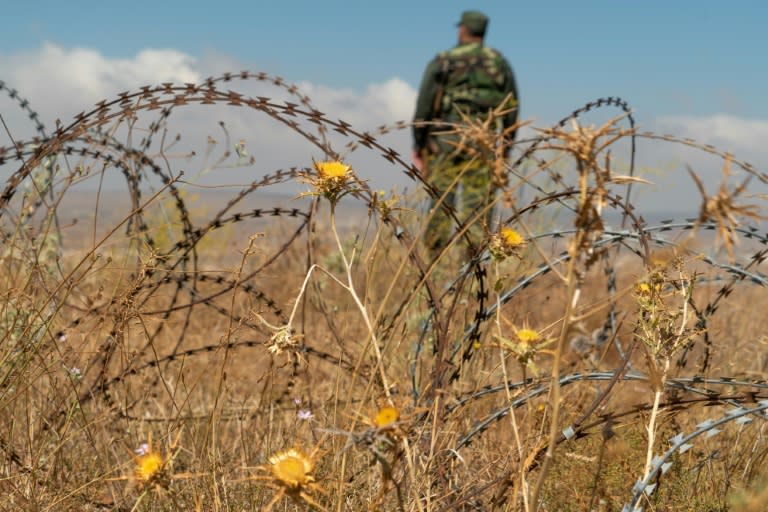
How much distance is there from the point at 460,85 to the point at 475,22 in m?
0.56

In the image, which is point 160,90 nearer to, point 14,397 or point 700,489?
point 14,397

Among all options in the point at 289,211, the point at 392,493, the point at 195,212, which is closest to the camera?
the point at 392,493

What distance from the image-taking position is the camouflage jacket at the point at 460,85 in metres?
5.79

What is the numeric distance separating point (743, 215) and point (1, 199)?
5.18 feet

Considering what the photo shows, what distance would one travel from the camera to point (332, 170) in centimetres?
132

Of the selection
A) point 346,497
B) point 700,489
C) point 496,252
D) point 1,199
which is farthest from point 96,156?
point 700,489

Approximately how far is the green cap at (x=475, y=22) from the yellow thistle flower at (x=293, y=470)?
5424 mm

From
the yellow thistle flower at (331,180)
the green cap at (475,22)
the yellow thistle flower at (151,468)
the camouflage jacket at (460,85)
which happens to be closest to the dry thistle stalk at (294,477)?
the yellow thistle flower at (151,468)

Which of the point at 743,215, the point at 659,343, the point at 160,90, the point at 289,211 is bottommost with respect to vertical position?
the point at 659,343

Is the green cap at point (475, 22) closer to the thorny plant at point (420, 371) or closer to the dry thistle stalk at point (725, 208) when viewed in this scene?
the thorny plant at point (420, 371)

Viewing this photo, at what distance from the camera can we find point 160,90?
68.8 inches

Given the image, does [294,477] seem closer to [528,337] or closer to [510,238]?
[528,337]

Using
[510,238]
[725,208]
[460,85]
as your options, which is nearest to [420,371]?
[510,238]

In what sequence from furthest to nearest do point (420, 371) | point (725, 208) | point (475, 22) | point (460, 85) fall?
point (475, 22) → point (460, 85) → point (420, 371) → point (725, 208)
